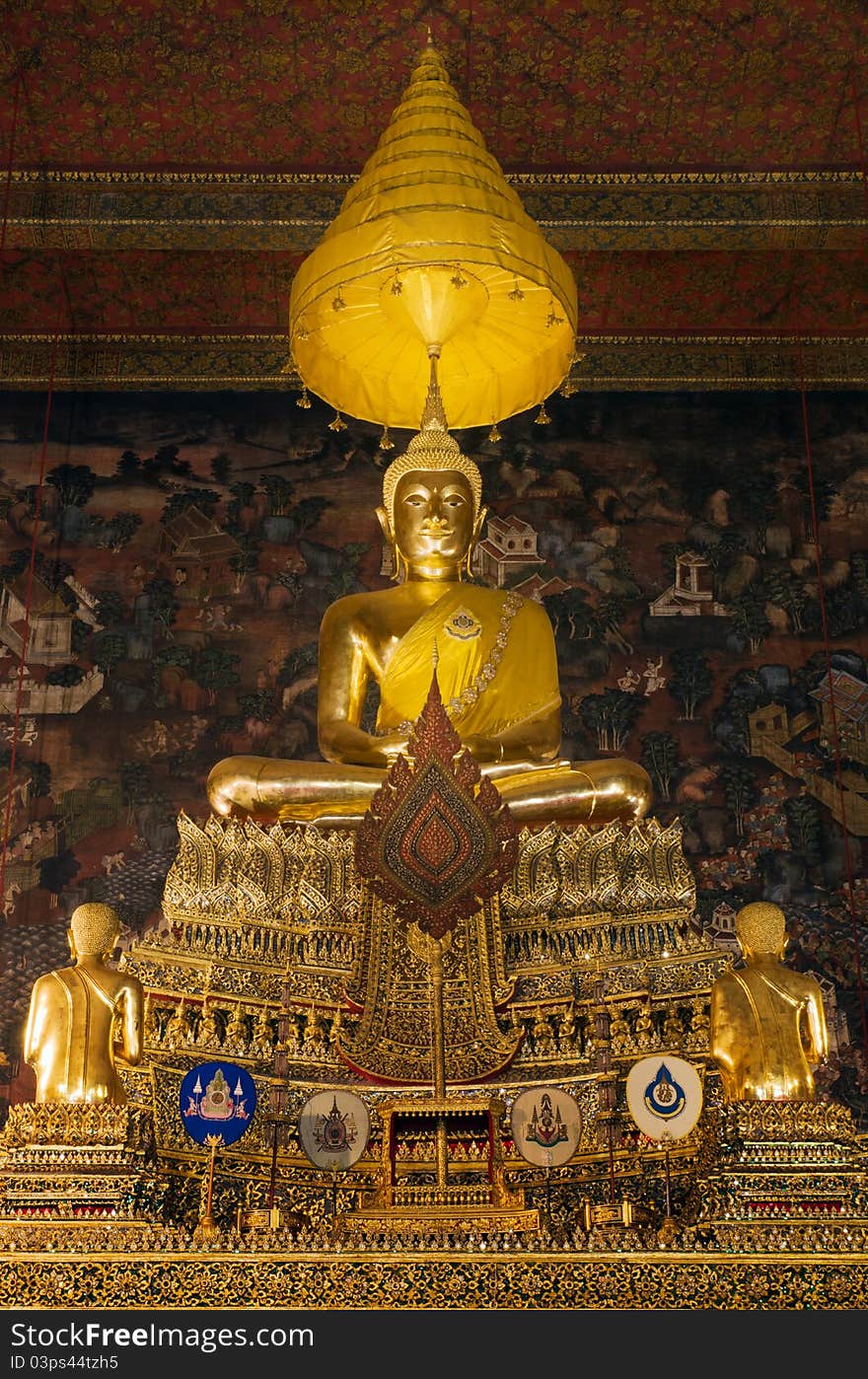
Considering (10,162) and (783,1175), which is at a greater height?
(10,162)

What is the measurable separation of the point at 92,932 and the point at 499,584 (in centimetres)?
365

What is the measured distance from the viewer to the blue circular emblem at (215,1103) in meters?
3.37

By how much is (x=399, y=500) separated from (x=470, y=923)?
1.77m

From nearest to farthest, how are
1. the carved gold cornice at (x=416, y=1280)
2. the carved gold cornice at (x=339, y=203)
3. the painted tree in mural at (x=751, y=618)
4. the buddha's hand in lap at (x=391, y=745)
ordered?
the carved gold cornice at (x=416, y=1280), the buddha's hand in lap at (x=391, y=745), the carved gold cornice at (x=339, y=203), the painted tree in mural at (x=751, y=618)

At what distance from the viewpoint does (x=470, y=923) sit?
4.05m

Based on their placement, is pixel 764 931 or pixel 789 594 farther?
pixel 789 594

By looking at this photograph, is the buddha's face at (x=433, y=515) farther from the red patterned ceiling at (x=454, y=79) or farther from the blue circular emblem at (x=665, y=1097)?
the blue circular emblem at (x=665, y=1097)

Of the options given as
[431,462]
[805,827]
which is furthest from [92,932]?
[805,827]

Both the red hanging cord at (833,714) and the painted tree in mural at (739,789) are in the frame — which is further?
the painted tree in mural at (739,789)

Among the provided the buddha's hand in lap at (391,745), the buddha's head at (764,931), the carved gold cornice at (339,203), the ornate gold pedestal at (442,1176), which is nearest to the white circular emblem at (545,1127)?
the ornate gold pedestal at (442,1176)

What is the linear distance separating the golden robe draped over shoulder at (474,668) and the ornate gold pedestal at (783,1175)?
202 centimetres

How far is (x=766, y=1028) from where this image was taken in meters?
3.30

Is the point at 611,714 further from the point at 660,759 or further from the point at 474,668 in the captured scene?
the point at 474,668

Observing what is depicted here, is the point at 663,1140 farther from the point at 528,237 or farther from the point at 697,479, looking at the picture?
the point at 697,479
